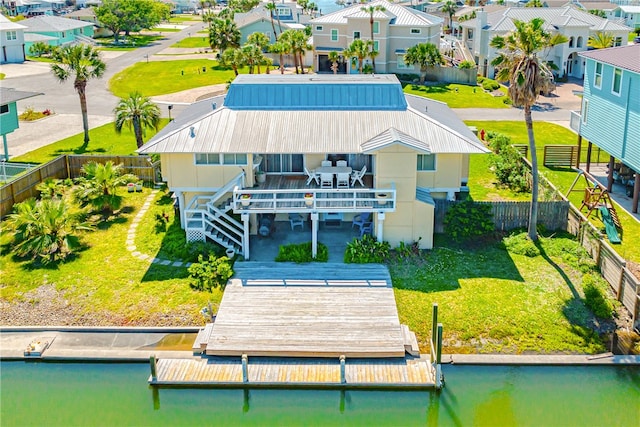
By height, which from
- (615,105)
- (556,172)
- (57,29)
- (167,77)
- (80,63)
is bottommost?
(556,172)

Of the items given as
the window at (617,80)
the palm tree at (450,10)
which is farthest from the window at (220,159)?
the palm tree at (450,10)

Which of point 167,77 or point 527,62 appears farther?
point 167,77

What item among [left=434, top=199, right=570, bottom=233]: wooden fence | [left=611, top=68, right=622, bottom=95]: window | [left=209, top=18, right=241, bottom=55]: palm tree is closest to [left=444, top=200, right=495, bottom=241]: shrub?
[left=434, top=199, right=570, bottom=233]: wooden fence

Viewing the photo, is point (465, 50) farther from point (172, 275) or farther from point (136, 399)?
point (136, 399)

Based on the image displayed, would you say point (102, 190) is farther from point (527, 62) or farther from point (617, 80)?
point (617, 80)

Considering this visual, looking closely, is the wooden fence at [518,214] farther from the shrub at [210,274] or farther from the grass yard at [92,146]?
the grass yard at [92,146]

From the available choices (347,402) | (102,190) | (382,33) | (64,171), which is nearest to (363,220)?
(347,402)

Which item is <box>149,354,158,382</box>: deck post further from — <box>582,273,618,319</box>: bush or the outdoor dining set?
<box>582,273,618,319</box>: bush
